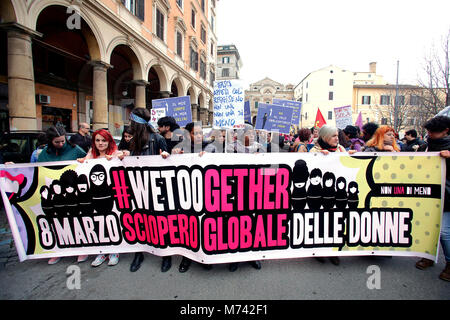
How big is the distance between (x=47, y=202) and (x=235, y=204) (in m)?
2.54

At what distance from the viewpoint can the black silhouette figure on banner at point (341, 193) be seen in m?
2.64

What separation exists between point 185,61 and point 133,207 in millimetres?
19625

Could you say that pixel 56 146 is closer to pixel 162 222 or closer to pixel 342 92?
pixel 162 222

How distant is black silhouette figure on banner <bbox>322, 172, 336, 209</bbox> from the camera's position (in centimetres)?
264

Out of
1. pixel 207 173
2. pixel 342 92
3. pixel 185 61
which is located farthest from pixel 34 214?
pixel 342 92

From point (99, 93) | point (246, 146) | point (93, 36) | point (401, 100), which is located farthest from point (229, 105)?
point (401, 100)

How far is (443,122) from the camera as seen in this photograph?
99.6 inches

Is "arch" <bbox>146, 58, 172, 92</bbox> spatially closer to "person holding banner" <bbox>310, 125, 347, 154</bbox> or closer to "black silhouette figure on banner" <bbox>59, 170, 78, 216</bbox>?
"black silhouette figure on banner" <bbox>59, 170, 78, 216</bbox>

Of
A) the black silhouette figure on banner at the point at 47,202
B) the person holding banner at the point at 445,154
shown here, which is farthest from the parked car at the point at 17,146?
the person holding banner at the point at 445,154

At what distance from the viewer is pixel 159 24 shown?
14.7 meters

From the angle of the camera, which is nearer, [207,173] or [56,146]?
[207,173]

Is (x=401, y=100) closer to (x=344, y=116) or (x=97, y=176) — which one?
(x=344, y=116)

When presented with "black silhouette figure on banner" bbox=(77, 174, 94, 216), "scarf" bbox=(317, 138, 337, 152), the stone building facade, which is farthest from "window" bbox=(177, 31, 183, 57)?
"scarf" bbox=(317, 138, 337, 152)
